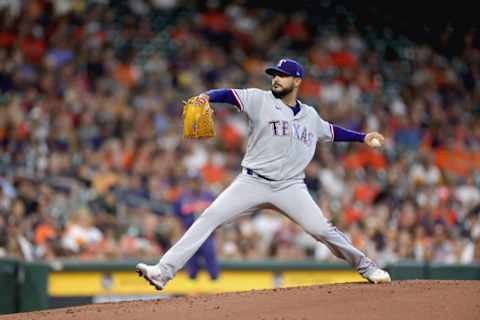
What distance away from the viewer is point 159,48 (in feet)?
54.9

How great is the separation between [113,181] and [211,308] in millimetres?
6937

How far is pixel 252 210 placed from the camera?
7266 mm

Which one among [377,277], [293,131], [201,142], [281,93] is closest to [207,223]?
[293,131]

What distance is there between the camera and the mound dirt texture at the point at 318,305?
6559mm

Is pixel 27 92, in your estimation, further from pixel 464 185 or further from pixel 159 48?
pixel 464 185

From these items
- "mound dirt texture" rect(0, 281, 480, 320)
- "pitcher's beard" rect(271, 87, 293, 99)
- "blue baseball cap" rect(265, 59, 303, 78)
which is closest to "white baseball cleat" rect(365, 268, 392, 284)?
"mound dirt texture" rect(0, 281, 480, 320)

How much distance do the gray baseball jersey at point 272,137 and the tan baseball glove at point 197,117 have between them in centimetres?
24

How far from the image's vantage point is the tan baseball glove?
7070 millimetres

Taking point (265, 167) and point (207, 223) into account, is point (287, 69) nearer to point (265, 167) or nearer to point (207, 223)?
point (265, 167)

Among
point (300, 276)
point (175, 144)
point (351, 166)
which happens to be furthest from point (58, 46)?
point (300, 276)

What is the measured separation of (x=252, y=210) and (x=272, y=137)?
0.54m

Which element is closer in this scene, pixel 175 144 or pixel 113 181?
pixel 113 181

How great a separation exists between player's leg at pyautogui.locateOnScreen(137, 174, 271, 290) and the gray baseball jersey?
0.14 metres

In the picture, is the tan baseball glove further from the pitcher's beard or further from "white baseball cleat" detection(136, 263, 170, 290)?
"white baseball cleat" detection(136, 263, 170, 290)
